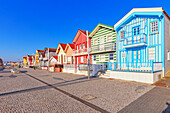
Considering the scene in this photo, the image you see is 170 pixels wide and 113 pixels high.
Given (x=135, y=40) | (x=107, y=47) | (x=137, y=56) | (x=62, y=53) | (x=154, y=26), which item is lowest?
(x=137, y=56)

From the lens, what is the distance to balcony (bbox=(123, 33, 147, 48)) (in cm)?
1248

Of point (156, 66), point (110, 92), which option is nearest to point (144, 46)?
point (156, 66)

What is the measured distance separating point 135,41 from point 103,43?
6036mm

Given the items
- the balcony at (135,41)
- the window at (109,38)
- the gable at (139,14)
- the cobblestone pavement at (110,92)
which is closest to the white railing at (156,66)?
the cobblestone pavement at (110,92)

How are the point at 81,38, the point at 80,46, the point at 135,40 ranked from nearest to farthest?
1. the point at 135,40
2. the point at 81,38
3. the point at 80,46

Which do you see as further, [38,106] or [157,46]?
[157,46]

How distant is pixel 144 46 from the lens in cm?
1296

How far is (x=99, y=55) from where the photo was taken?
63.2ft

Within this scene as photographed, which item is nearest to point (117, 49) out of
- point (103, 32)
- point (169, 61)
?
point (103, 32)

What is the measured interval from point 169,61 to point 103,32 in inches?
440

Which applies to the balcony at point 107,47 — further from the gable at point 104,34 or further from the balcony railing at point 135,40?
the balcony railing at point 135,40

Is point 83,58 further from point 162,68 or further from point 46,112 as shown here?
point 46,112

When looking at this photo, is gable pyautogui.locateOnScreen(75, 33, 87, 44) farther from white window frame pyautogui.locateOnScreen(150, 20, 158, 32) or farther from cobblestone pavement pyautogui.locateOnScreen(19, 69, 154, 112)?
cobblestone pavement pyautogui.locateOnScreen(19, 69, 154, 112)

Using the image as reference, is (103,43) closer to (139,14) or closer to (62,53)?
(139,14)
